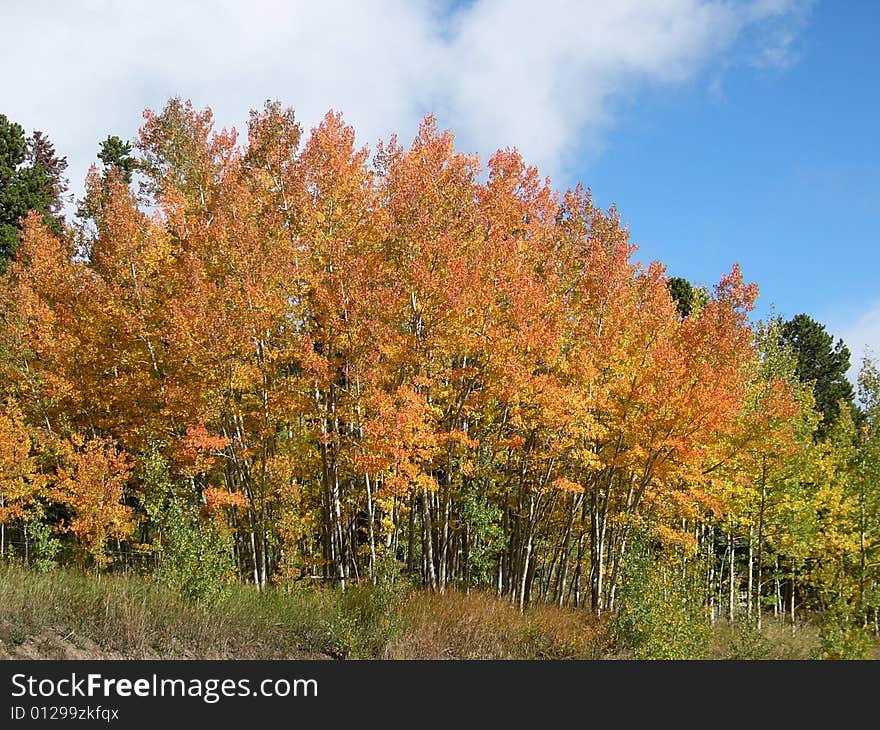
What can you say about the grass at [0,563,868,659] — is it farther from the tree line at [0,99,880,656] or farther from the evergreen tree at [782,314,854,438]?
the evergreen tree at [782,314,854,438]

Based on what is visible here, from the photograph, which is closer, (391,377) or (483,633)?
(483,633)

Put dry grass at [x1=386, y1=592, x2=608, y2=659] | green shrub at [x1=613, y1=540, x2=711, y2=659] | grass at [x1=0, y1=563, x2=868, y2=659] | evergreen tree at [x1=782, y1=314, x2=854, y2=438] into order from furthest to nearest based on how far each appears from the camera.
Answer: evergreen tree at [x1=782, y1=314, x2=854, y2=438] < dry grass at [x1=386, y1=592, x2=608, y2=659] < green shrub at [x1=613, y1=540, x2=711, y2=659] < grass at [x1=0, y1=563, x2=868, y2=659]

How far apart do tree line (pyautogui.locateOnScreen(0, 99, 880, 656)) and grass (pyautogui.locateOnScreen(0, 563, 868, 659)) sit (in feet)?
4.13

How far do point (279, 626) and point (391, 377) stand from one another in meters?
6.67

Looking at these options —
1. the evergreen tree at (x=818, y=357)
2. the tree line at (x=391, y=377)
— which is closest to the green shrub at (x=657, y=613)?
the tree line at (x=391, y=377)

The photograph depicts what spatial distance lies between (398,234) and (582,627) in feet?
33.2

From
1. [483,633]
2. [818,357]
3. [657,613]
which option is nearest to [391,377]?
[483,633]

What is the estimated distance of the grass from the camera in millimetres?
12023

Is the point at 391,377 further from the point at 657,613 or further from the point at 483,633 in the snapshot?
the point at 657,613

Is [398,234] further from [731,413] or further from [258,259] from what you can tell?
[731,413]

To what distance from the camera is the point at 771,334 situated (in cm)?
2858

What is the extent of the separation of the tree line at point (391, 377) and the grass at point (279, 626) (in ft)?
4.13

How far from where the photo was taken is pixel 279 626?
1385cm

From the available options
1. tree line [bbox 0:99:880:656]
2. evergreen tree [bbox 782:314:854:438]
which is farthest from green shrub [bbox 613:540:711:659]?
evergreen tree [bbox 782:314:854:438]
